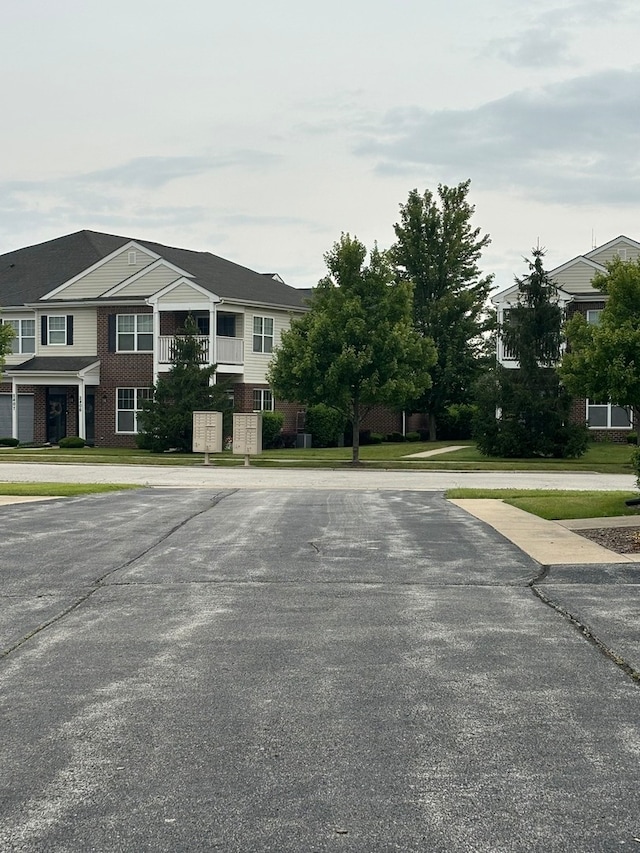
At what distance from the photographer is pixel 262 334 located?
156ft

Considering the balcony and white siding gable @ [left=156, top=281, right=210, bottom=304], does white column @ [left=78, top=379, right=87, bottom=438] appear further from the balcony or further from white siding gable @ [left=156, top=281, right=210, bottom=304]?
white siding gable @ [left=156, top=281, right=210, bottom=304]

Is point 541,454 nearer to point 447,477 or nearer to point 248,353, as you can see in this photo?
point 447,477

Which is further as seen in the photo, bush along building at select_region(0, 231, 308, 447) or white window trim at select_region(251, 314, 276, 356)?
white window trim at select_region(251, 314, 276, 356)

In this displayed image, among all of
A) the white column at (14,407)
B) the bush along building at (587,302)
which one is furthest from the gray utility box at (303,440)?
the white column at (14,407)

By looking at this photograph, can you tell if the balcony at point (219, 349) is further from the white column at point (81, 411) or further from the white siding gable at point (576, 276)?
the white siding gable at point (576, 276)

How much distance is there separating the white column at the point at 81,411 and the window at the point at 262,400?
755cm

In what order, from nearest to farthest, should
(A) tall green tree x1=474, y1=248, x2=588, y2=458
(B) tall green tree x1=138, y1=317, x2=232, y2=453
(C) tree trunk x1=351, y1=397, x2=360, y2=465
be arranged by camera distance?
→ (C) tree trunk x1=351, y1=397, x2=360, y2=465
(A) tall green tree x1=474, y1=248, x2=588, y2=458
(B) tall green tree x1=138, y1=317, x2=232, y2=453

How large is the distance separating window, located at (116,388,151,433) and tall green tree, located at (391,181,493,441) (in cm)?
1327

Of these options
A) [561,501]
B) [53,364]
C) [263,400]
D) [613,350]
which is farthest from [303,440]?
[613,350]

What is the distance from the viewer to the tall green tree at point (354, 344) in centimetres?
3528

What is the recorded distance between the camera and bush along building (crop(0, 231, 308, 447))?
151 feet

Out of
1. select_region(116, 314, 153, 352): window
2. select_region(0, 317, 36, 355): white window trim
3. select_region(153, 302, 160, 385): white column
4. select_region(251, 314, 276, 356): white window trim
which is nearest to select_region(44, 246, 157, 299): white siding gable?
select_region(116, 314, 153, 352): window

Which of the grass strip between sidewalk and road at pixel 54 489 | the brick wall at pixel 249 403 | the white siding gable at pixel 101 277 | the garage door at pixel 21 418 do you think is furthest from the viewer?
the garage door at pixel 21 418

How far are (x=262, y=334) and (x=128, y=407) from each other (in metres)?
6.87
